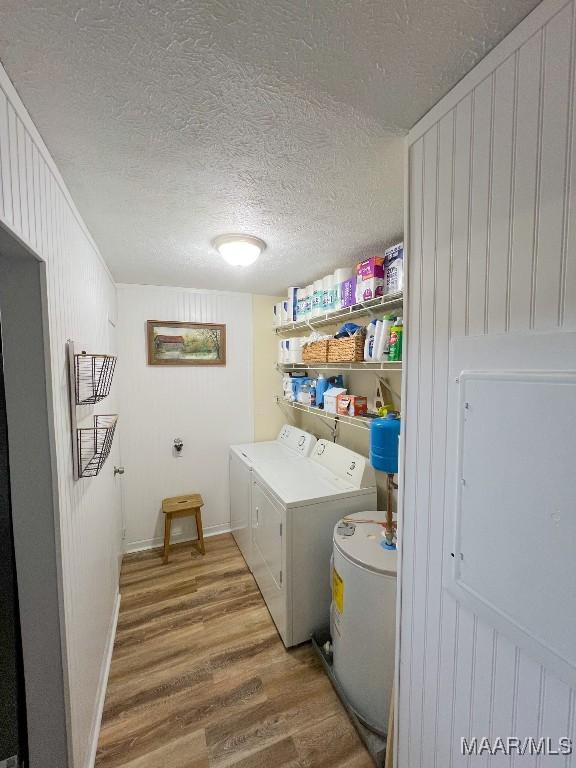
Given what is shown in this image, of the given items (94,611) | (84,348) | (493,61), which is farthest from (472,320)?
(94,611)

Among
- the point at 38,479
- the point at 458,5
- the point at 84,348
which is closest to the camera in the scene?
the point at 458,5

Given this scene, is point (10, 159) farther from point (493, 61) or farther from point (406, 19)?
point (493, 61)

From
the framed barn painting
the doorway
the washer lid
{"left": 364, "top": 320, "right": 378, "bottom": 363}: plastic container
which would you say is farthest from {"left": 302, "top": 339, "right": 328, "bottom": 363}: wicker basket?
the doorway

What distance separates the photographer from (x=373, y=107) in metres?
0.85

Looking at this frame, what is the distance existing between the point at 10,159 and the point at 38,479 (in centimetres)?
92

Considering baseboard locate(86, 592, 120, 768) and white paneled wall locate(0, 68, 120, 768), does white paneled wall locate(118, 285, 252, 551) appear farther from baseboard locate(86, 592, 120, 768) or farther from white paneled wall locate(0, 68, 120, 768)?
white paneled wall locate(0, 68, 120, 768)

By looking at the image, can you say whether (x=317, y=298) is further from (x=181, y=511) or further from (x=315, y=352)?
(x=181, y=511)

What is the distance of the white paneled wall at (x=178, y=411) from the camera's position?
2.71 m

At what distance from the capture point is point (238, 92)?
790 mm

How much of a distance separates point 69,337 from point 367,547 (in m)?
1.62

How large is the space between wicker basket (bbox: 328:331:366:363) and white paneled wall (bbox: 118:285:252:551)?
4.11 feet

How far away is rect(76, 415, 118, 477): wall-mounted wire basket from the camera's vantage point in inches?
49.1

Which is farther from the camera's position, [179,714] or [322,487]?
[322,487]

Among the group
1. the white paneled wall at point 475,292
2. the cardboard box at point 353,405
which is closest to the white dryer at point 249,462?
the cardboard box at point 353,405
